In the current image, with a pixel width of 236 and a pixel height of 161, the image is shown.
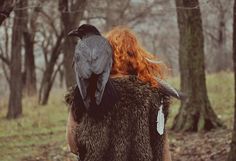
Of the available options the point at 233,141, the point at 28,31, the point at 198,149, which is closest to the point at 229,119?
the point at 198,149

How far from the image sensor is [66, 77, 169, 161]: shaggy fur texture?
13.9 feet

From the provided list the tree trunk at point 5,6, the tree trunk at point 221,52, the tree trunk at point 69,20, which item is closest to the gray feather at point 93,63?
the tree trunk at point 5,6

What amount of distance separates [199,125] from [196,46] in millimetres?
1702

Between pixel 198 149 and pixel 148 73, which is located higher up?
pixel 148 73

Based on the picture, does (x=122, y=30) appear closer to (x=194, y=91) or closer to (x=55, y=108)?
(x=194, y=91)

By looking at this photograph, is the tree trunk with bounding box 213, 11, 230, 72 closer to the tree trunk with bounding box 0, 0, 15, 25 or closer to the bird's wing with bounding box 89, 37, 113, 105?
the tree trunk with bounding box 0, 0, 15, 25

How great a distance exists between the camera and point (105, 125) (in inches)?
166

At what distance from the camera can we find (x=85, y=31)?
4.35m

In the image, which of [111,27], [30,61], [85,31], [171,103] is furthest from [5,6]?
[30,61]

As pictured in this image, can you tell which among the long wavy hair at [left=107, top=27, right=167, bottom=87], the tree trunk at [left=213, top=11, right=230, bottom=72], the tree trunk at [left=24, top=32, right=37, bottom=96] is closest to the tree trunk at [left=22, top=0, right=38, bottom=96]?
the tree trunk at [left=24, top=32, right=37, bottom=96]

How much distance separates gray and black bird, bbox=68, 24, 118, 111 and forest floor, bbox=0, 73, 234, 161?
3.30m

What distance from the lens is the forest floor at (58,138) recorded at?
37.1 feet

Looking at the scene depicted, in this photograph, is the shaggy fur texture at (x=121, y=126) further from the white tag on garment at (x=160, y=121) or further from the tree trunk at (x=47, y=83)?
the tree trunk at (x=47, y=83)

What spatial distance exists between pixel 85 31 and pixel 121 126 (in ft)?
2.26
